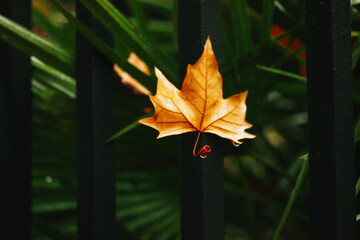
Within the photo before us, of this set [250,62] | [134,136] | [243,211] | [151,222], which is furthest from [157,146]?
[243,211]

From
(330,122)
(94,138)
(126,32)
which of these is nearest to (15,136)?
(94,138)

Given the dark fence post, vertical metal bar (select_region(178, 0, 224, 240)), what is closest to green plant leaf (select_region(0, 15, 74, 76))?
vertical metal bar (select_region(178, 0, 224, 240))

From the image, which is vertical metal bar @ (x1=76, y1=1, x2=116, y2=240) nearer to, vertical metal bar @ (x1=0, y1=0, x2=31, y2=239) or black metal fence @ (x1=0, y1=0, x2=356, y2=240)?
black metal fence @ (x1=0, y1=0, x2=356, y2=240)

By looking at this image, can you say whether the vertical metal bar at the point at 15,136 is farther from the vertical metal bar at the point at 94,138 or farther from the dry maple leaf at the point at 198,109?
the dry maple leaf at the point at 198,109

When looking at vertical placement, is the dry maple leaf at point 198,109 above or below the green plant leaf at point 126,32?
below

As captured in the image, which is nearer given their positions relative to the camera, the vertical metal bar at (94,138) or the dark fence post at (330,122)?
the dark fence post at (330,122)

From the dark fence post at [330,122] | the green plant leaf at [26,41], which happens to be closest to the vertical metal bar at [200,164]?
the dark fence post at [330,122]

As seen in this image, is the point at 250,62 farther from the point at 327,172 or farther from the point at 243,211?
the point at 243,211

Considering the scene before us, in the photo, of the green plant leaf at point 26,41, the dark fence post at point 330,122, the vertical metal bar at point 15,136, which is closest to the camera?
the dark fence post at point 330,122
